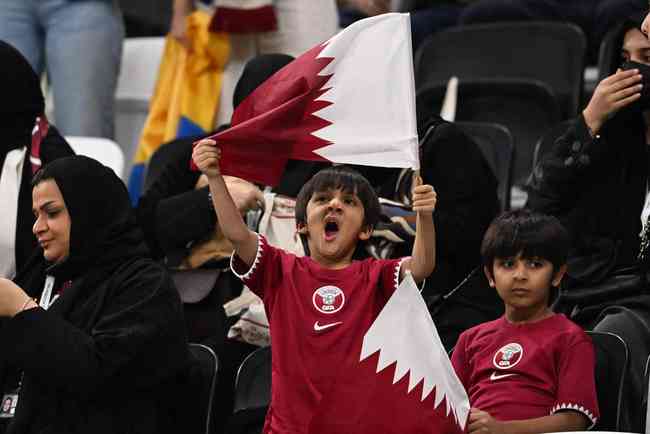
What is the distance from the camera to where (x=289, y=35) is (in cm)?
658

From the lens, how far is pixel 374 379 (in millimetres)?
3625

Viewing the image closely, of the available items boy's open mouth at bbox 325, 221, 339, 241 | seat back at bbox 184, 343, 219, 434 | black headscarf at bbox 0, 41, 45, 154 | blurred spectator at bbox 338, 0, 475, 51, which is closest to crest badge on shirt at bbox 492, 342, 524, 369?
boy's open mouth at bbox 325, 221, 339, 241

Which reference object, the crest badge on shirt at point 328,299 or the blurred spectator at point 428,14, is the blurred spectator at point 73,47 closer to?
the blurred spectator at point 428,14

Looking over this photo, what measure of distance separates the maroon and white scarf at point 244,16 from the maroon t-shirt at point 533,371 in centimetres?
287

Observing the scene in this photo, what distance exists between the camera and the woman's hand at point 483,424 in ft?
12.0

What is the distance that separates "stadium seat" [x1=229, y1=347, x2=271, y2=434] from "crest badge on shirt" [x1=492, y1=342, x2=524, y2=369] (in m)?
0.75

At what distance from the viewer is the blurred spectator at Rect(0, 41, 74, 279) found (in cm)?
495

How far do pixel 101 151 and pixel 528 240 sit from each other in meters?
2.38

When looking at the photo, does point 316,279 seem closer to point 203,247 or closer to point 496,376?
point 496,376

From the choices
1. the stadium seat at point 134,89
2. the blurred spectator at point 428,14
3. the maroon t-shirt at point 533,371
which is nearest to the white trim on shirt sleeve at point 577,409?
the maroon t-shirt at point 533,371

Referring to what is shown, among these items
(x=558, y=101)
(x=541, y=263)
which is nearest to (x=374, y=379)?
(x=541, y=263)

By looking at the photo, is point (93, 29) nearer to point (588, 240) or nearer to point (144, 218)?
point (144, 218)

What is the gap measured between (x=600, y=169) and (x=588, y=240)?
24 centimetres

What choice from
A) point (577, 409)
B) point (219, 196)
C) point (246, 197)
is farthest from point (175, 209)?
point (577, 409)
